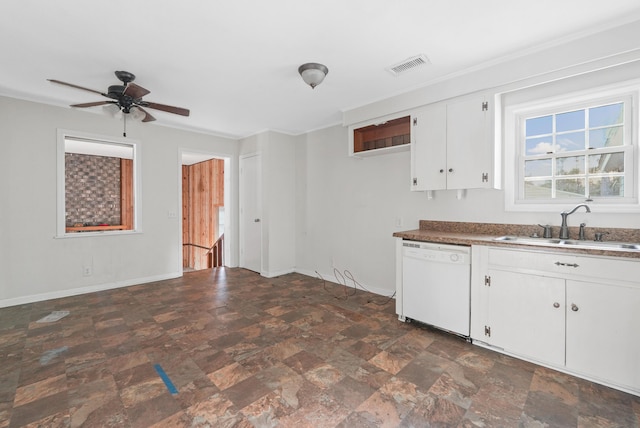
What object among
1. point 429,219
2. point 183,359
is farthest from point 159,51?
point 429,219

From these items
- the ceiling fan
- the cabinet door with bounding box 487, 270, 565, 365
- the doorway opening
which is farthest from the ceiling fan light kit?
the doorway opening

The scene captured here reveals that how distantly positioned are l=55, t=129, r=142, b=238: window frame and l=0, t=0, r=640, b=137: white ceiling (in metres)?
0.63

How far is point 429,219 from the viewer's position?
11.4 feet

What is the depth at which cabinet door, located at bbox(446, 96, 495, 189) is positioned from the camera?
8.88 feet

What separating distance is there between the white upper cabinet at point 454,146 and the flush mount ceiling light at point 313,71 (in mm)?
1131

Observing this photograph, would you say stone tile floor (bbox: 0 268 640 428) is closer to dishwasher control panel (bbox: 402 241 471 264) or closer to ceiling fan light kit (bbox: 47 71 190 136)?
dishwasher control panel (bbox: 402 241 471 264)

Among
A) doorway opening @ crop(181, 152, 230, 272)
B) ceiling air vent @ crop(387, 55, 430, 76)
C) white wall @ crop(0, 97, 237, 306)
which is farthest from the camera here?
doorway opening @ crop(181, 152, 230, 272)

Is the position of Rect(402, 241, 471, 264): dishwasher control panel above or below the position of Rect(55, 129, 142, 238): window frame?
below

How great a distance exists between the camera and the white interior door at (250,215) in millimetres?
5188

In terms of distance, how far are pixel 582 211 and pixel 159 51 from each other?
12.5ft

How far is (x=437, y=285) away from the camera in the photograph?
2768mm

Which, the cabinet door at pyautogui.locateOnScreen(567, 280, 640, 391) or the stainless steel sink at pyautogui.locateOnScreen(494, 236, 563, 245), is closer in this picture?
the cabinet door at pyautogui.locateOnScreen(567, 280, 640, 391)

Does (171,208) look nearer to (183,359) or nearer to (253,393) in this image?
(183,359)

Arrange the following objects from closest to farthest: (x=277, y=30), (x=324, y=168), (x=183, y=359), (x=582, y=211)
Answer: (x=277, y=30) < (x=183, y=359) < (x=582, y=211) < (x=324, y=168)
